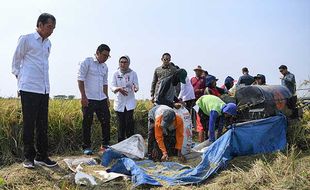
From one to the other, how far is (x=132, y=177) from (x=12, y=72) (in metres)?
1.88

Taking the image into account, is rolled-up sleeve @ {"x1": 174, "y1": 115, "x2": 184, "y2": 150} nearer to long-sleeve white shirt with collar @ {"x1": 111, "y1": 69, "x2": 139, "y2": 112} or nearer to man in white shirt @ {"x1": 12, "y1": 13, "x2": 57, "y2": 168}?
long-sleeve white shirt with collar @ {"x1": 111, "y1": 69, "x2": 139, "y2": 112}

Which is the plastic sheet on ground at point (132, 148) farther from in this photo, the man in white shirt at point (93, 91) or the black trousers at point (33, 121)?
the black trousers at point (33, 121)

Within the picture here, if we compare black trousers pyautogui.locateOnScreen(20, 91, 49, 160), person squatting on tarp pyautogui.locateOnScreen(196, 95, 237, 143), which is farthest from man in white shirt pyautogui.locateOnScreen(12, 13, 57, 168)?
person squatting on tarp pyautogui.locateOnScreen(196, 95, 237, 143)

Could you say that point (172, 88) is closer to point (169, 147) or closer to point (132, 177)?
point (169, 147)

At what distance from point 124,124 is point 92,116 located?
789mm

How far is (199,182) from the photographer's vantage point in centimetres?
387

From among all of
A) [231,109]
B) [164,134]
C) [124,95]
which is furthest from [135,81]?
[231,109]

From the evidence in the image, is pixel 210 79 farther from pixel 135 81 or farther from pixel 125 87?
pixel 125 87

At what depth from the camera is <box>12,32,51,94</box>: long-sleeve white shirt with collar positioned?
4.20m

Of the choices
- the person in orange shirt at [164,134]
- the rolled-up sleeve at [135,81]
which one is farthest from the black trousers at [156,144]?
the rolled-up sleeve at [135,81]

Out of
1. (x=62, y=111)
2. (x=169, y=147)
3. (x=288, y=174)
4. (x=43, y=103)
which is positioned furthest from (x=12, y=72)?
(x=288, y=174)

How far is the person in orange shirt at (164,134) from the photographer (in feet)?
16.7

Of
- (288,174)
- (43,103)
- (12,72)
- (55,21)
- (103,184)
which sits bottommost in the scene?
(103,184)

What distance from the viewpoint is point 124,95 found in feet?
19.4
